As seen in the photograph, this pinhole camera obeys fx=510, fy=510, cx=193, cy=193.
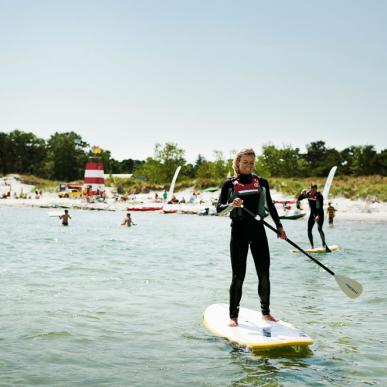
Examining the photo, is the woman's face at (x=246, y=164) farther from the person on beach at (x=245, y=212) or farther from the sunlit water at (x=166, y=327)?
the sunlit water at (x=166, y=327)

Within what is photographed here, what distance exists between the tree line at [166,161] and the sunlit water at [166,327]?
54640 mm

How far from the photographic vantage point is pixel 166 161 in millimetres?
74875

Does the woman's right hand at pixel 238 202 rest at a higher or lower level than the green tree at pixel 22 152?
lower

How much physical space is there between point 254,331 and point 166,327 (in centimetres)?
126

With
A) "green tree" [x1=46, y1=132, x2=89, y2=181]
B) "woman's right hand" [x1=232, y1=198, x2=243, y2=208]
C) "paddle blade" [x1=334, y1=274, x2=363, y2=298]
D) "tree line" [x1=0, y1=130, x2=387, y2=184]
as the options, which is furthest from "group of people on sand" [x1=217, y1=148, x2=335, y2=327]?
"green tree" [x1=46, y1=132, x2=89, y2=181]

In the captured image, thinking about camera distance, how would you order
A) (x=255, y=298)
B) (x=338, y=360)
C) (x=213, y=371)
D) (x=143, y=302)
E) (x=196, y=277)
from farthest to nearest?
(x=196, y=277) → (x=255, y=298) → (x=143, y=302) → (x=338, y=360) → (x=213, y=371)

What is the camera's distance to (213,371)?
4660 millimetres

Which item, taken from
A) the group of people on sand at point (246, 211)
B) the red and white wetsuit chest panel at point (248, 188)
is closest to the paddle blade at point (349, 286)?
the group of people on sand at point (246, 211)

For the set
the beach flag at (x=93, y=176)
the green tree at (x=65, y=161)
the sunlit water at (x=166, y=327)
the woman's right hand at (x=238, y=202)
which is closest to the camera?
the sunlit water at (x=166, y=327)

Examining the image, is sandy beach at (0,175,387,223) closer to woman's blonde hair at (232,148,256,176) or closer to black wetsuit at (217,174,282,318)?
black wetsuit at (217,174,282,318)

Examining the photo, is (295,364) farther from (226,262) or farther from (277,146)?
(277,146)

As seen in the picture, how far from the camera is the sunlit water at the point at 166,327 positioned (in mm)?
4578

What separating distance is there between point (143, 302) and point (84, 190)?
207 feet

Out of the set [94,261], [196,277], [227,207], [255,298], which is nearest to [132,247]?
[94,261]
